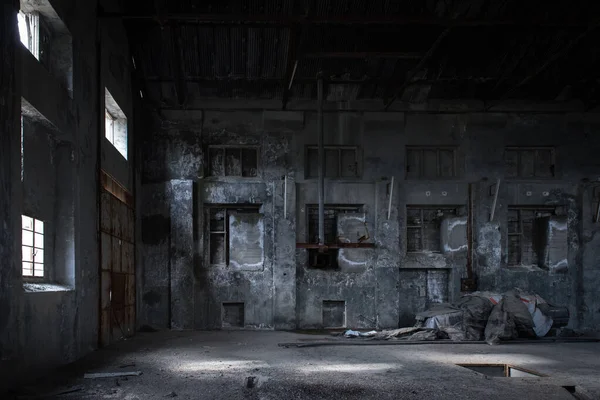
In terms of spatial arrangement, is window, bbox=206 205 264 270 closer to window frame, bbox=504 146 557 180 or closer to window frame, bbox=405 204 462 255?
window frame, bbox=405 204 462 255

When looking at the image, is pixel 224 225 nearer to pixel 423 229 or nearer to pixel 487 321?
pixel 423 229

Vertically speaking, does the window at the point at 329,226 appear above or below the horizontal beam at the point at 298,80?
below

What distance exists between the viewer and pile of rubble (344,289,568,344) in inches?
464

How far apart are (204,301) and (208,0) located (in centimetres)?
730

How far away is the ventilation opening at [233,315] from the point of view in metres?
14.5

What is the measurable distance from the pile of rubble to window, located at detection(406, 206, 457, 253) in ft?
7.92

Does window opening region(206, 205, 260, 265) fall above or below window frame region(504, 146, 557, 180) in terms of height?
below

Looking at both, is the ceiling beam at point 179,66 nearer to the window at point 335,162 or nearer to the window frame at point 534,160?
the window at point 335,162

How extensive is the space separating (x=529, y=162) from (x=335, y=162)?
17.5ft

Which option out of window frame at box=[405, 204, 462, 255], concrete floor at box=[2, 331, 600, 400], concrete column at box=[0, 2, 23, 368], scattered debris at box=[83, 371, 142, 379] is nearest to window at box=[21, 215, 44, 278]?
concrete column at box=[0, 2, 23, 368]

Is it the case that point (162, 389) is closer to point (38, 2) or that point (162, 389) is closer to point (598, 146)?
point (38, 2)

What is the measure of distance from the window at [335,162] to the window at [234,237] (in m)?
1.94

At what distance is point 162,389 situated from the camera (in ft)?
21.2

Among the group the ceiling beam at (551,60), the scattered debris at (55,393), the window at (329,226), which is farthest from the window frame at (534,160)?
the scattered debris at (55,393)
